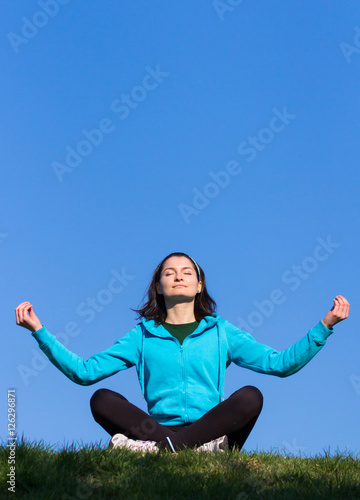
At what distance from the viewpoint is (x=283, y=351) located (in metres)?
6.78

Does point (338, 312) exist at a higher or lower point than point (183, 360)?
higher

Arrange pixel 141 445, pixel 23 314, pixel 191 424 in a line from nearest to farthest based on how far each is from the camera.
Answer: pixel 141 445 → pixel 191 424 → pixel 23 314

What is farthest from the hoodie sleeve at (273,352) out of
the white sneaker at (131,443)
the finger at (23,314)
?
the finger at (23,314)

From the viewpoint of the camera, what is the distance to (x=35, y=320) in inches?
262

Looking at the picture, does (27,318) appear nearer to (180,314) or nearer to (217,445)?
(180,314)

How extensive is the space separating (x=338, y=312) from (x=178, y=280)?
180 cm

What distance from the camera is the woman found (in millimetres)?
6227

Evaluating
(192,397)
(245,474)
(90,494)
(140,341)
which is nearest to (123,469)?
(90,494)

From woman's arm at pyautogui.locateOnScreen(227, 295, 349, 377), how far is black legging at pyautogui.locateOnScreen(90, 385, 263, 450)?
0.51 metres

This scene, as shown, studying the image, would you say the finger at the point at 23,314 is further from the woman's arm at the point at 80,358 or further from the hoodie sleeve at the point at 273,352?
the hoodie sleeve at the point at 273,352

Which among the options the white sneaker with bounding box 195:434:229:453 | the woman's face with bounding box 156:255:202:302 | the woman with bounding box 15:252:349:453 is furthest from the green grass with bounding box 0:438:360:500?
the woman's face with bounding box 156:255:202:302

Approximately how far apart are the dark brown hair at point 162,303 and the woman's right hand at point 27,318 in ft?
4.26

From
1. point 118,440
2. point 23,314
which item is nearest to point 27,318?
point 23,314

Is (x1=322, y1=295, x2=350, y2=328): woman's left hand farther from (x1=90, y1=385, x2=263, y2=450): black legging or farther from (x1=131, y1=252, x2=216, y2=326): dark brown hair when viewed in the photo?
(x1=131, y1=252, x2=216, y2=326): dark brown hair
